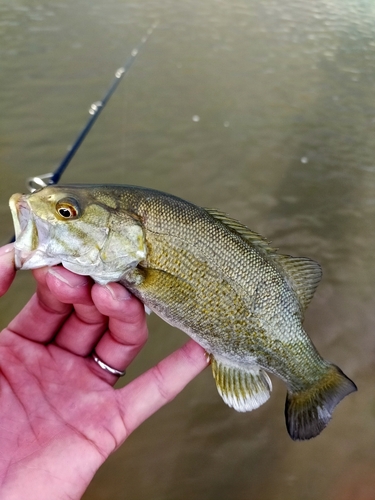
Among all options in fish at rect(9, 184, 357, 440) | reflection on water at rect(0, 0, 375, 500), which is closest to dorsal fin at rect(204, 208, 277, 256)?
fish at rect(9, 184, 357, 440)

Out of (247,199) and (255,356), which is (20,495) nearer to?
(255,356)

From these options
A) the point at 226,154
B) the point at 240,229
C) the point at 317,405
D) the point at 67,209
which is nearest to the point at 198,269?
the point at 240,229

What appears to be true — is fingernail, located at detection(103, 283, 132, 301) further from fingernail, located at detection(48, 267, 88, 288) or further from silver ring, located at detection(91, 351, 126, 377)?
silver ring, located at detection(91, 351, 126, 377)

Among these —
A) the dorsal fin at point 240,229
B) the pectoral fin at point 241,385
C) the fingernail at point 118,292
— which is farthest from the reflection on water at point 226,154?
the dorsal fin at point 240,229

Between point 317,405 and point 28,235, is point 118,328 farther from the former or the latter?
point 317,405

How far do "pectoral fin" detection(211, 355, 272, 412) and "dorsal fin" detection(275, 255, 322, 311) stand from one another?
1.49ft

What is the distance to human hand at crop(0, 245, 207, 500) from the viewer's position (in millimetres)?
1561

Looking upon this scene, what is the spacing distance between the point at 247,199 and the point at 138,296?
2.88 metres

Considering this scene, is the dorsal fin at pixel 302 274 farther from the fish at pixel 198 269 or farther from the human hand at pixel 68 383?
the human hand at pixel 68 383

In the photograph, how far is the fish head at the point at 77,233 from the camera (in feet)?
5.35

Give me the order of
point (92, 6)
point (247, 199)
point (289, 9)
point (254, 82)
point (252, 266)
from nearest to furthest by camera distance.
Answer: point (252, 266)
point (247, 199)
point (254, 82)
point (92, 6)
point (289, 9)

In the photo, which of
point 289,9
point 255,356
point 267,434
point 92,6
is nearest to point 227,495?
point 267,434

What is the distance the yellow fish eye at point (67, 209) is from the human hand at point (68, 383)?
0.24 m

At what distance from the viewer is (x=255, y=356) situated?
75.7 inches
